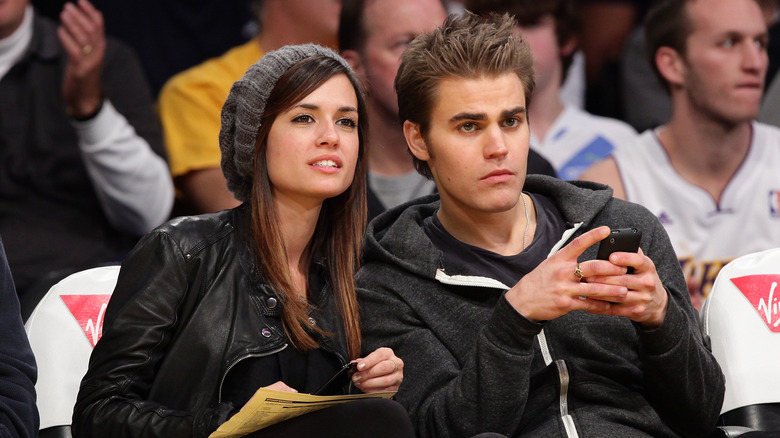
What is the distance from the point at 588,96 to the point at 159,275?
359 centimetres

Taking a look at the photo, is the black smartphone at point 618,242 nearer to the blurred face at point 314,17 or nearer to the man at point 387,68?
the man at point 387,68

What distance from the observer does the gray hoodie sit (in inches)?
87.2

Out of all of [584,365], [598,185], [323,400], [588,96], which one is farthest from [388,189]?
[588,96]

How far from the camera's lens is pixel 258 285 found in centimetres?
235

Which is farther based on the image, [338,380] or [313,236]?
[313,236]

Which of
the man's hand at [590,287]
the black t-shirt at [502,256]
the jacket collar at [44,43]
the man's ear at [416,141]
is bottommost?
the black t-shirt at [502,256]

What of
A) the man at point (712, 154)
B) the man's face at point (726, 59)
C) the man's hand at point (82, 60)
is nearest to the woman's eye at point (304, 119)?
the man's hand at point (82, 60)

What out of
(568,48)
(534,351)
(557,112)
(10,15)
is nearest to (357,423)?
(534,351)

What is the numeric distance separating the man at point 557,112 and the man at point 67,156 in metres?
1.55

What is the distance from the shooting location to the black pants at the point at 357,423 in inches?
78.4

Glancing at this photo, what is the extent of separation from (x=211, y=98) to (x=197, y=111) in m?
0.07

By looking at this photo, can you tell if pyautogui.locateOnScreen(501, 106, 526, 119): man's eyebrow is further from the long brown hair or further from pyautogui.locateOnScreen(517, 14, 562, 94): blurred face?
pyautogui.locateOnScreen(517, 14, 562, 94): blurred face

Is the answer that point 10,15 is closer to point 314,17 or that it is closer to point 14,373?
point 314,17

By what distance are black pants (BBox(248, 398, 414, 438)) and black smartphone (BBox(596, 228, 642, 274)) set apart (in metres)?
0.53
